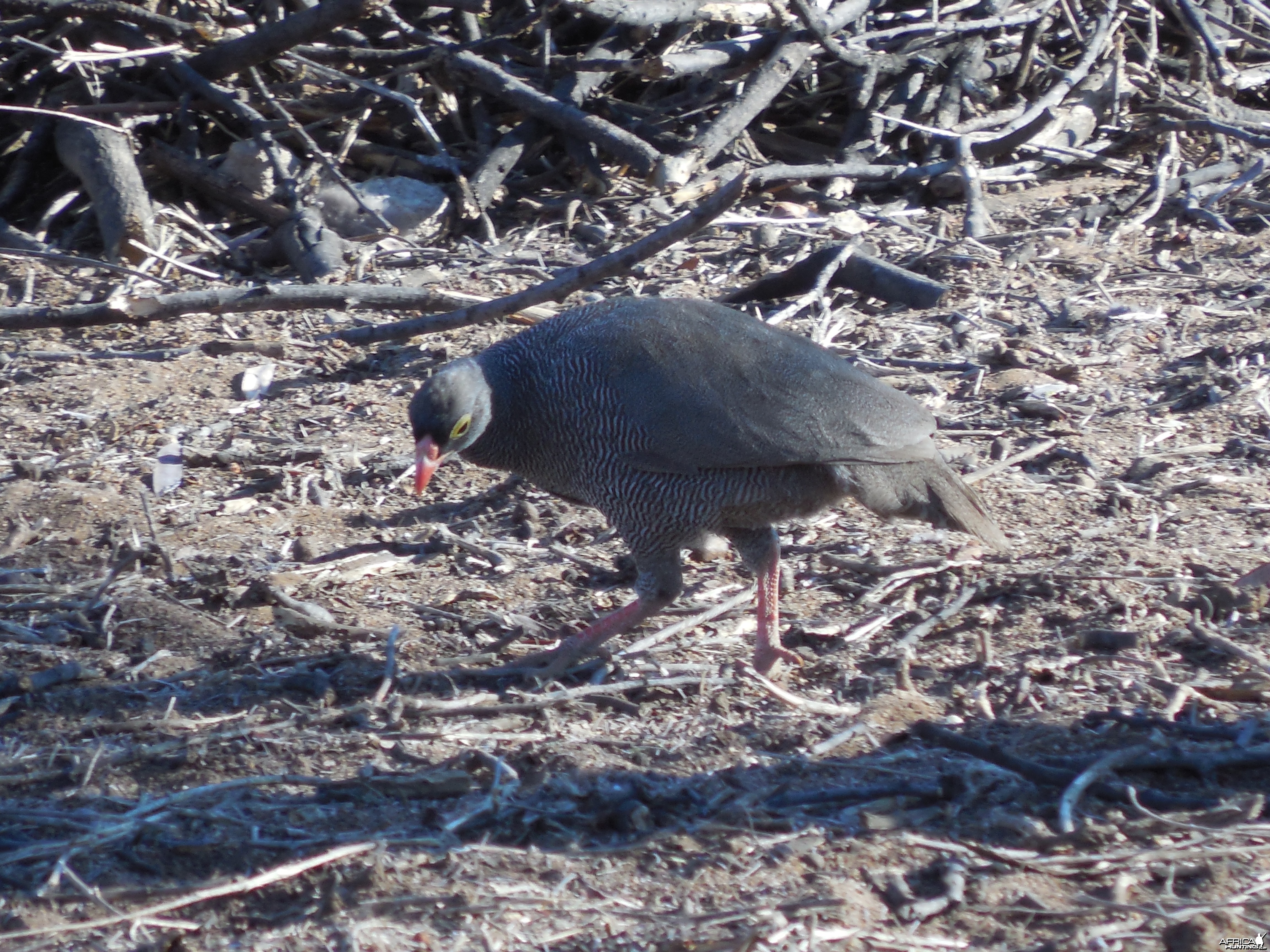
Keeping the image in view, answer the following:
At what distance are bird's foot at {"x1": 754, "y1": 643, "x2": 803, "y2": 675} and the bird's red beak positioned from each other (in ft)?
4.21

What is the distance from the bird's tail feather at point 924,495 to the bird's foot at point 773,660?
59 cm

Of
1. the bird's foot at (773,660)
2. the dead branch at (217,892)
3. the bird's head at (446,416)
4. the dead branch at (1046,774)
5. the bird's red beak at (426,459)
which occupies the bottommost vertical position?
the dead branch at (217,892)

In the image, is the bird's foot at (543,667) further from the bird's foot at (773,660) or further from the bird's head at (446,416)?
the bird's head at (446,416)

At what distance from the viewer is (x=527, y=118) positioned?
342 inches

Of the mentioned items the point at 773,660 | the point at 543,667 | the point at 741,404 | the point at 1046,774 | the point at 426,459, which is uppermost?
the point at 741,404

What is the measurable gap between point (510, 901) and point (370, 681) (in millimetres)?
1357

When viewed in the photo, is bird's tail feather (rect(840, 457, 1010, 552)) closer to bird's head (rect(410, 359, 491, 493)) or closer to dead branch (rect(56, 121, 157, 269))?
→ bird's head (rect(410, 359, 491, 493))

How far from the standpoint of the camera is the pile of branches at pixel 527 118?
25.9 feet

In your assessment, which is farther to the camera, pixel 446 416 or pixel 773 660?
pixel 446 416

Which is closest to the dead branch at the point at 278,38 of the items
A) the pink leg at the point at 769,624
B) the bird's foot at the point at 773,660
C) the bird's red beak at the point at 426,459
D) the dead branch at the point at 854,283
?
the dead branch at the point at 854,283

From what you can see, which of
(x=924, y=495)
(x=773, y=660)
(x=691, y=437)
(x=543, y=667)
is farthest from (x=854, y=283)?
(x=543, y=667)

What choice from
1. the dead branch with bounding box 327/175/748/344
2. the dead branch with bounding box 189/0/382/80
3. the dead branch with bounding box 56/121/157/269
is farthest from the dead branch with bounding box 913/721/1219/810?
the dead branch with bounding box 56/121/157/269

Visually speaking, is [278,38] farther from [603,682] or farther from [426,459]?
[603,682]

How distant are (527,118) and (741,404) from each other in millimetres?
4819
